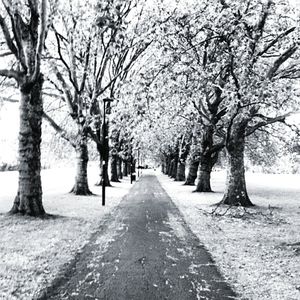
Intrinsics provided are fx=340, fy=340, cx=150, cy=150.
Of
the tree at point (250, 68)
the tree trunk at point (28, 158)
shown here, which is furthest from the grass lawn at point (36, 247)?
the tree at point (250, 68)

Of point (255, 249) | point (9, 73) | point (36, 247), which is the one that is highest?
point (9, 73)

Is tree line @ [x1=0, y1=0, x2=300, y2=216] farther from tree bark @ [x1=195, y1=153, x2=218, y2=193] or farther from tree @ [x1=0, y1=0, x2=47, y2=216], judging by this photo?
tree bark @ [x1=195, y1=153, x2=218, y2=193]

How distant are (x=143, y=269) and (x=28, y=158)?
23.6 ft

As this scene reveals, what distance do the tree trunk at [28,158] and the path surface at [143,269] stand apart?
3.35 m

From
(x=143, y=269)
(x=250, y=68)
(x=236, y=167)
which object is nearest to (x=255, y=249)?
(x=143, y=269)

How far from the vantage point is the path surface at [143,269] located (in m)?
4.93

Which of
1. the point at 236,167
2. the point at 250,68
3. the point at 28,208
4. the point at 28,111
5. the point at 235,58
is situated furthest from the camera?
the point at 236,167

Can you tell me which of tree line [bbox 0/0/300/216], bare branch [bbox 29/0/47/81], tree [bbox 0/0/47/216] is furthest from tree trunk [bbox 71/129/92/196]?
bare branch [bbox 29/0/47/81]

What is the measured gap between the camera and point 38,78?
1177cm

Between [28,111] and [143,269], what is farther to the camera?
[28,111]

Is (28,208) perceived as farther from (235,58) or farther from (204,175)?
(204,175)

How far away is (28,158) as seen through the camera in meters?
11.7

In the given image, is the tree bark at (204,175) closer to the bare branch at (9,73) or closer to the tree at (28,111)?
the tree at (28,111)

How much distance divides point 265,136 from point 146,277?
79.7 ft
